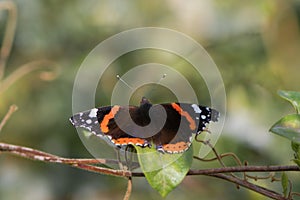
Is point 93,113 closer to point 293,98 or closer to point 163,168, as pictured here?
point 163,168

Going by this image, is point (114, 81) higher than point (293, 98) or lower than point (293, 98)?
higher

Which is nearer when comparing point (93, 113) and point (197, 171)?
point (197, 171)

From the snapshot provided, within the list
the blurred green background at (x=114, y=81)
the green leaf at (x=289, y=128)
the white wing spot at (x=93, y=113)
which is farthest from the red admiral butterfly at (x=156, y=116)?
the blurred green background at (x=114, y=81)

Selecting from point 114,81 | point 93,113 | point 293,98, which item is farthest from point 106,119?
point 114,81

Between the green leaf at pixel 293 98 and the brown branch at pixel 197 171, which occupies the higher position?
the green leaf at pixel 293 98

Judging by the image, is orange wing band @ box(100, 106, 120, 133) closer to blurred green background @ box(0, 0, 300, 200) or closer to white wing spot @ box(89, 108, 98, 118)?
white wing spot @ box(89, 108, 98, 118)

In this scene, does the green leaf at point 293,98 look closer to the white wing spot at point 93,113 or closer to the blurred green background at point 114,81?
the white wing spot at point 93,113

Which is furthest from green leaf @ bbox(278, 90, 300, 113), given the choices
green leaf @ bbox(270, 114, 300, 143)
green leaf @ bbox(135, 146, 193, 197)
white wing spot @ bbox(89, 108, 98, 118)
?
white wing spot @ bbox(89, 108, 98, 118)

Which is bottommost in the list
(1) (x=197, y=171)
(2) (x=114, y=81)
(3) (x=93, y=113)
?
(1) (x=197, y=171)
